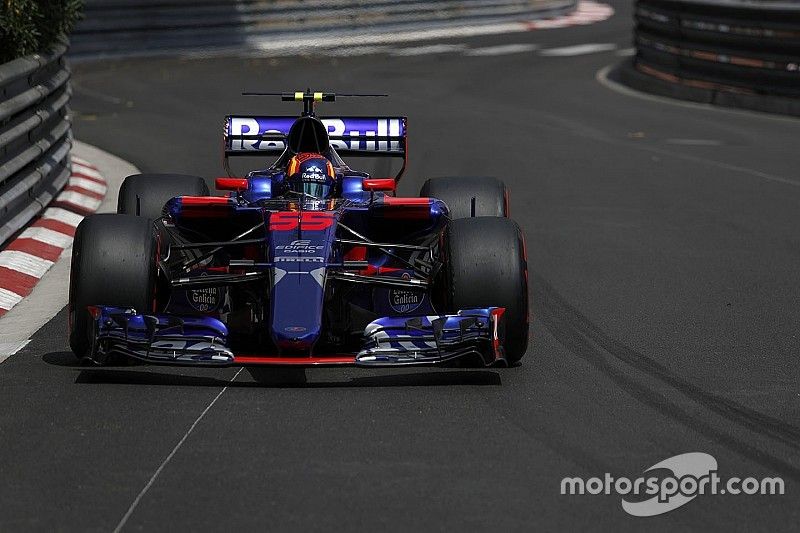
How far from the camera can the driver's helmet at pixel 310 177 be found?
9.02m

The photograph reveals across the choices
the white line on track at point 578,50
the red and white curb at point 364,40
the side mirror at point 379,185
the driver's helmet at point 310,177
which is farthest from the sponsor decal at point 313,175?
the white line on track at point 578,50

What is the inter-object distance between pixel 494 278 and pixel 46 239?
489cm

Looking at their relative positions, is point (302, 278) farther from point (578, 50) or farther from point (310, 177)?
point (578, 50)

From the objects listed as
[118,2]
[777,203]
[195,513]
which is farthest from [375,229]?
[118,2]

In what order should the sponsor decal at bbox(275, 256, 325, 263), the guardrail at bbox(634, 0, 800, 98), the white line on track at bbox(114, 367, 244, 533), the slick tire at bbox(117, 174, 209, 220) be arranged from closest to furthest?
the white line on track at bbox(114, 367, 244, 533), the sponsor decal at bbox(275, 256, 325, 263), the slick tire at bbox(117, 174, 209, 220), the guardrail at bbox(634, 0, 800, 98)

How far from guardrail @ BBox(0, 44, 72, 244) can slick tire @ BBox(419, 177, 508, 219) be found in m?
3.15

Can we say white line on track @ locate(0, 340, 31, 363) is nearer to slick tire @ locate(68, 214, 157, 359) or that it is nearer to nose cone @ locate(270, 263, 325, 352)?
slick tire @ locate(68, 214, 157, 359)

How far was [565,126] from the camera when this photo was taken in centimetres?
2025

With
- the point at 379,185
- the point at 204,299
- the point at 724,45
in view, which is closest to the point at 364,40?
the point at 724,45

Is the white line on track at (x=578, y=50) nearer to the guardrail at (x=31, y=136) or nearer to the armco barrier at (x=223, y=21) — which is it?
the armco barrier at (x=223, y=21)

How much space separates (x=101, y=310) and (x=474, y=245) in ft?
6.03

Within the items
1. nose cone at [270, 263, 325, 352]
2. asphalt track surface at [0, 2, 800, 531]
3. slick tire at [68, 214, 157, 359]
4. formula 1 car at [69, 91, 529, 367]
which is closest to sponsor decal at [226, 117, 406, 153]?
formula 1 car at [69, 91, 529, 367]

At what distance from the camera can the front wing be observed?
292 inches

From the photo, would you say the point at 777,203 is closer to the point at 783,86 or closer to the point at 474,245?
the point at 474,245
